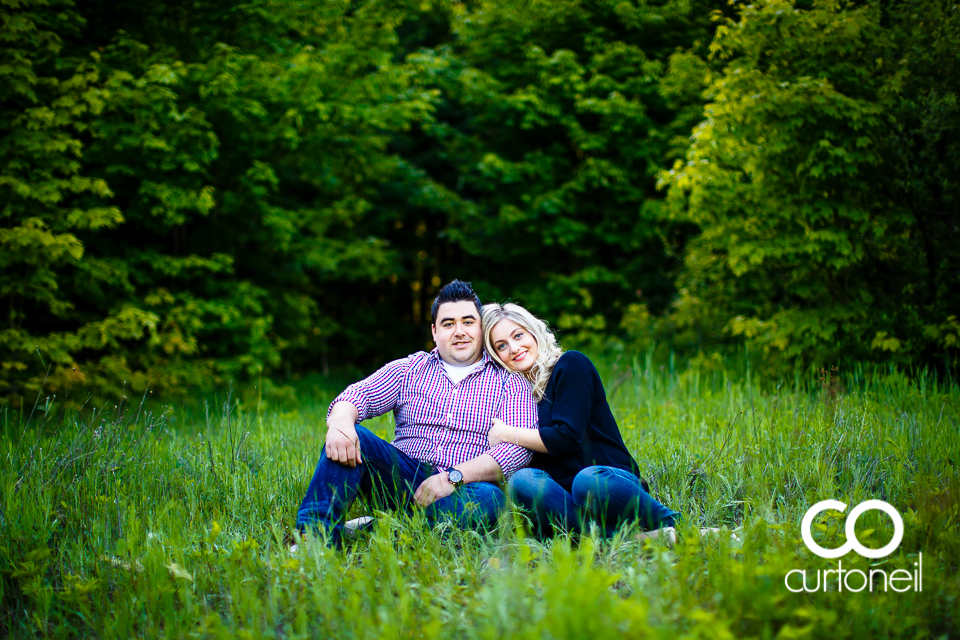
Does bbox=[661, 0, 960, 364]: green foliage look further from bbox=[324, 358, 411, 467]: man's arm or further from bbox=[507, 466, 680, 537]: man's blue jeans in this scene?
bbox=[324, 358, 411, 467]: man's arm

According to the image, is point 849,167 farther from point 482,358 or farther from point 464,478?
point 464,478

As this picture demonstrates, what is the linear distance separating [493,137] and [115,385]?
27.6ft

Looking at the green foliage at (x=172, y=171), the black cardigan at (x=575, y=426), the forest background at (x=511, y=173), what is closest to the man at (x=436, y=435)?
the black cardigan at (x=575, y=426)

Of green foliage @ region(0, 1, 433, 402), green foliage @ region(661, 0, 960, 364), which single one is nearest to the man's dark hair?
green foliage @ region(661, 0, 960, 364)

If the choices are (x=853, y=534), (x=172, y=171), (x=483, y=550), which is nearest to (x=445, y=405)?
(x=483, y=550)

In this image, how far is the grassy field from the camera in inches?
76.9

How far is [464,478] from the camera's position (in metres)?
2.99

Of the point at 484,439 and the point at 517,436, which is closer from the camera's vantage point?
the point at 517,436

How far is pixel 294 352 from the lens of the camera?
45.0 ft

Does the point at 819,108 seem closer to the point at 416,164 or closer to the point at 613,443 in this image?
the point at 613,443

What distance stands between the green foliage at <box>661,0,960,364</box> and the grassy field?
1.96m

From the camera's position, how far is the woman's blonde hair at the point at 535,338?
10.5ft

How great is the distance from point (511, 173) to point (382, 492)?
8.87 meters

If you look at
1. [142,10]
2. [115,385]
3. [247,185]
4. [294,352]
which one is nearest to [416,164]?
[294,352]
